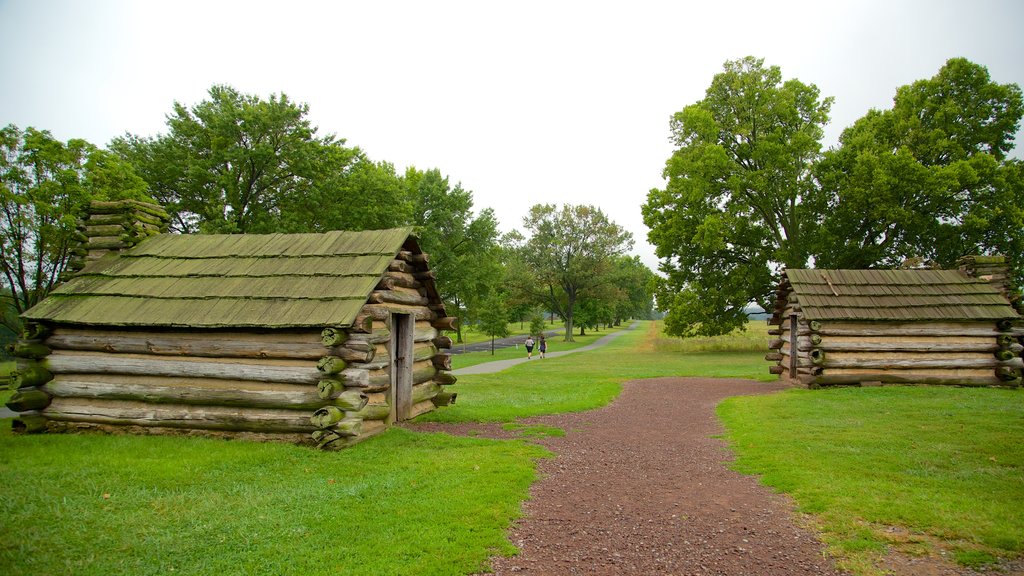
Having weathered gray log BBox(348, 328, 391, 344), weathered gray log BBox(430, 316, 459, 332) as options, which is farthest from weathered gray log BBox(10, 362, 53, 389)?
weathered gray log BBox(430, 316, 459, 332)

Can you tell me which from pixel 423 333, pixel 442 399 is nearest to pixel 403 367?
pixel 423 333

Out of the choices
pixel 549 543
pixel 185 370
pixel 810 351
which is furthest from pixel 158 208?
pixel 810 351

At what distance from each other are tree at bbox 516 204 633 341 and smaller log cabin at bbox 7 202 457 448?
46.1 m

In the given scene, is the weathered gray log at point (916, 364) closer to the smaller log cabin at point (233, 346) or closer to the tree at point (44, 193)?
the smaller log cabin at point (233, 346)

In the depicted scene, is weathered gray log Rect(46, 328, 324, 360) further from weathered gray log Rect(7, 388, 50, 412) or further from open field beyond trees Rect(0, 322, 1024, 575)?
Result: open field beyond trees Rect(0, 322, 1024, 575)

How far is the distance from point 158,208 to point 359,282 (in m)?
7.64

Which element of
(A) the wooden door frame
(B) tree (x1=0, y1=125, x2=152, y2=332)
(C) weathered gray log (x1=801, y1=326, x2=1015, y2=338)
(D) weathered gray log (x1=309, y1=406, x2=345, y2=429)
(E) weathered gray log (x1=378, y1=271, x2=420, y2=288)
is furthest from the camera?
(B) tree (x1=0, y1=125, x2=152, y2=332)

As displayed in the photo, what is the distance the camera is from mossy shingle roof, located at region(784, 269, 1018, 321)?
1759 centimetres

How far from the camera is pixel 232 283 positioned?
11312mm

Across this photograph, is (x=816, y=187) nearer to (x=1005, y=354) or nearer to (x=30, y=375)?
(x=1005, y=354)

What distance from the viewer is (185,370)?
10.4 m

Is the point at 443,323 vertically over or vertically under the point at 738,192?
under

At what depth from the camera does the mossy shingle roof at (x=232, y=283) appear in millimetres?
10211

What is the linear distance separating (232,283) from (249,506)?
20.2 feet
